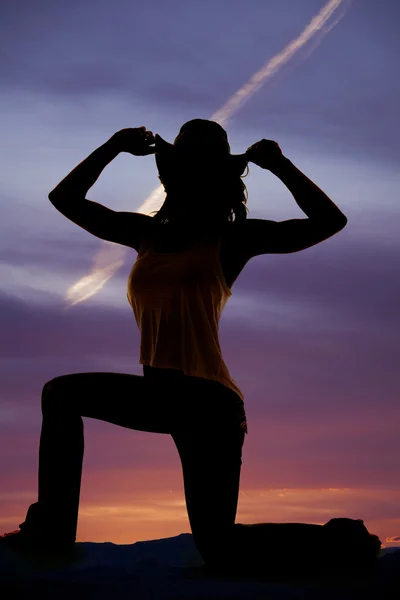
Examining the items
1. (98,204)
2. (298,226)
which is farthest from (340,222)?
(98,204)

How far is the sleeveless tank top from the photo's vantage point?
5.12 meters

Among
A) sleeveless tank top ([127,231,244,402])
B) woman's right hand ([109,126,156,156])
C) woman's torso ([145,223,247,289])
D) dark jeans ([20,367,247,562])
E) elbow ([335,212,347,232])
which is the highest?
woman's right hand ([109,126,156,156])

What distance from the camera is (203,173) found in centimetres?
550

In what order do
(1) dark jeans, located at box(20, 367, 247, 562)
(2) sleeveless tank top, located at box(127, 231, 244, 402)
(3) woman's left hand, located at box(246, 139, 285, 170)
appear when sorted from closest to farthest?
(1) dark jeans, located at box(20, 367, 247, 562) < (2) sleeveless tank top, located at box(127, 231, 244, 402) < (3) woman's left hand, located at box(246, 139, 285, 170)

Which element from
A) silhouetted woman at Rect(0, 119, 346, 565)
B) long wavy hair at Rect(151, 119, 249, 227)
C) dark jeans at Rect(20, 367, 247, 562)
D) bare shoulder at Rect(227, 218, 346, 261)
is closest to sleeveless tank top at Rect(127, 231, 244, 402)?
silhouetted woman at Rect(0, 119, 346, 565)

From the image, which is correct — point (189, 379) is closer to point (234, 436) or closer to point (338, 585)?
point (234, 436)

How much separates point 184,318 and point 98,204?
1.18 m

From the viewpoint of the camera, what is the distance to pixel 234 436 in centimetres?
507

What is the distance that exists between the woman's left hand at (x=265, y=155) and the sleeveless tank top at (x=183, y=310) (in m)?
0.76

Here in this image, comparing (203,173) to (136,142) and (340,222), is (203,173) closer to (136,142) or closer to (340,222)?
(136,142)

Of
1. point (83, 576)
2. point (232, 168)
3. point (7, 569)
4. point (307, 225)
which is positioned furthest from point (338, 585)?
point (232, 168)

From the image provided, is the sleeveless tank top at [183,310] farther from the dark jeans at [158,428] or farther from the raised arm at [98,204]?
the raised arm at [98,204]

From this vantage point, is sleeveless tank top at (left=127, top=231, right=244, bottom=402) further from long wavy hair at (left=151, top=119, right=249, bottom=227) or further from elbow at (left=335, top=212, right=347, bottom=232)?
elbow at (left=335, top=212, right=347, bottom=232)

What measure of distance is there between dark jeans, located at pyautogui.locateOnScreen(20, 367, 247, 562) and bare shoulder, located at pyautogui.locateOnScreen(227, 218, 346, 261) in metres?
1.01
